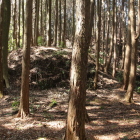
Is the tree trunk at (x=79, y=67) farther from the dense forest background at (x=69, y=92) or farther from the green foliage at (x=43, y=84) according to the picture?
the green foliage at (x=43, y=84)

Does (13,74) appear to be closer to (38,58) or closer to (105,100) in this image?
(38,58)

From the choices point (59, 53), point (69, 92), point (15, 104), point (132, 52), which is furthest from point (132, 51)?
point (15, 104)

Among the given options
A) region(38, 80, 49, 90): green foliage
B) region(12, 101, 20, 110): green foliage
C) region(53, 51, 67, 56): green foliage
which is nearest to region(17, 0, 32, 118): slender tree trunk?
region(12, 101, 20, 110): green foliage

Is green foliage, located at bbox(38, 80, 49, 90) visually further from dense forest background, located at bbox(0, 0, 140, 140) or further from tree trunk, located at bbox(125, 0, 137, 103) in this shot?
tree trunk, located at bbox(125, 0, 137, 103)

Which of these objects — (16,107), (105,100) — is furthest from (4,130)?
(105,100)

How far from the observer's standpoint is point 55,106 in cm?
988

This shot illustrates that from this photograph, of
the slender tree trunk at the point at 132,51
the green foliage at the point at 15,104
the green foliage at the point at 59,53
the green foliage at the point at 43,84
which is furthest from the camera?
the green foliage at the point at 59,53

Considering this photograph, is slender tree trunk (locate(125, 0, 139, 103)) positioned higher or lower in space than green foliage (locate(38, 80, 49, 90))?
higher

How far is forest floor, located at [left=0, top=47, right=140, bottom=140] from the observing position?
656 centimetres

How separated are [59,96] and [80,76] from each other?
7.22 m

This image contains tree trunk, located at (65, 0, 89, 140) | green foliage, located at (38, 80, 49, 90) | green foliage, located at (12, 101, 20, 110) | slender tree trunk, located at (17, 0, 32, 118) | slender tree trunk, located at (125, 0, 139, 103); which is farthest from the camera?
green foliage, located at (38, 80, 49, 90)

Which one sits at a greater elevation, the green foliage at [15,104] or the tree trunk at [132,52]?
the tree trunk at [132,52]

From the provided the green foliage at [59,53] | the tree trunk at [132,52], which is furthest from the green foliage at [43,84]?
the tree trunk at [132,52]

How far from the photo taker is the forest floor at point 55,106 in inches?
258
